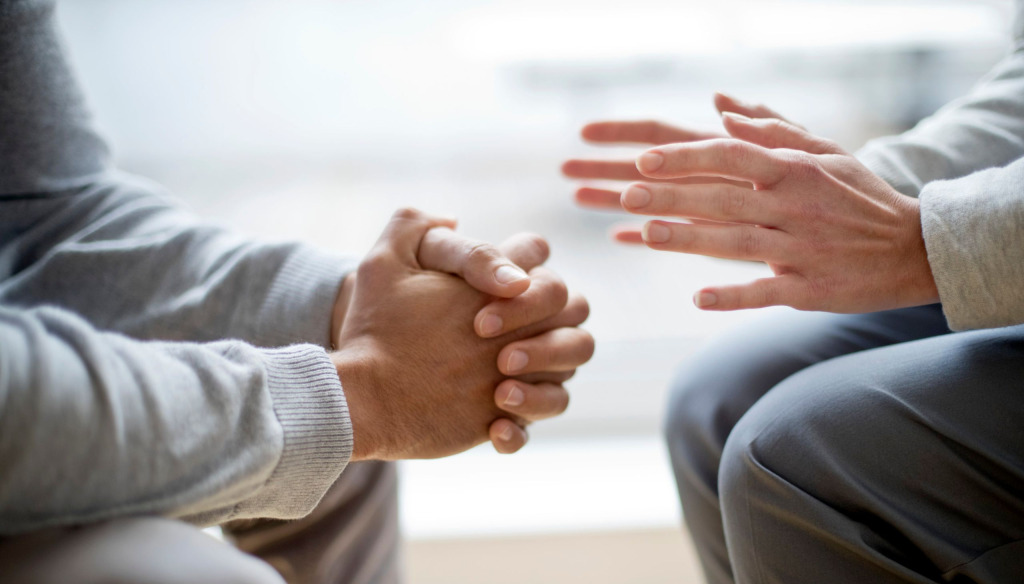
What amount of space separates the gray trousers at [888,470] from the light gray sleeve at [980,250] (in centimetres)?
5

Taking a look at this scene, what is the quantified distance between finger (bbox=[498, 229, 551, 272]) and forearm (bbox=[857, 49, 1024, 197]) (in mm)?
392

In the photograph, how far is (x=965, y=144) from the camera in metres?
0.84

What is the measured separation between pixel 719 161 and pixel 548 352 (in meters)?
0.28

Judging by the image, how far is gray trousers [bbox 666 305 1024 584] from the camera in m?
0.62

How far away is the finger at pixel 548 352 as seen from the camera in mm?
824

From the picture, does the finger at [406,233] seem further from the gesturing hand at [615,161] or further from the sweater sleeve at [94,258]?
the gesturing hand at [615,161]

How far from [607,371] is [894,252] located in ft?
3.23

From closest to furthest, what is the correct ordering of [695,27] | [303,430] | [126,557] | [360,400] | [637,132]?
[126,557], [303,430], [360,400], [637,132], [695,27]

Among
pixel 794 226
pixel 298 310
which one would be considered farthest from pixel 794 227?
pixel 298 310

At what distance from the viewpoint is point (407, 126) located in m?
1.71

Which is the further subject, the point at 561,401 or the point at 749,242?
the point at 561,401

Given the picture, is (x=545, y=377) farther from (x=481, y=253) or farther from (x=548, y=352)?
(x=481, y=253)

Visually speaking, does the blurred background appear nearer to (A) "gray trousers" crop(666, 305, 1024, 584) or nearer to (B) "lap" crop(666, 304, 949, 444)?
(B) "lap" crop(666, 304, 949, 444)

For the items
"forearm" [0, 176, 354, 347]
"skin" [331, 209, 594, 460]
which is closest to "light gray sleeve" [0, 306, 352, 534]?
"skin" [331, 209, 594, 460]
